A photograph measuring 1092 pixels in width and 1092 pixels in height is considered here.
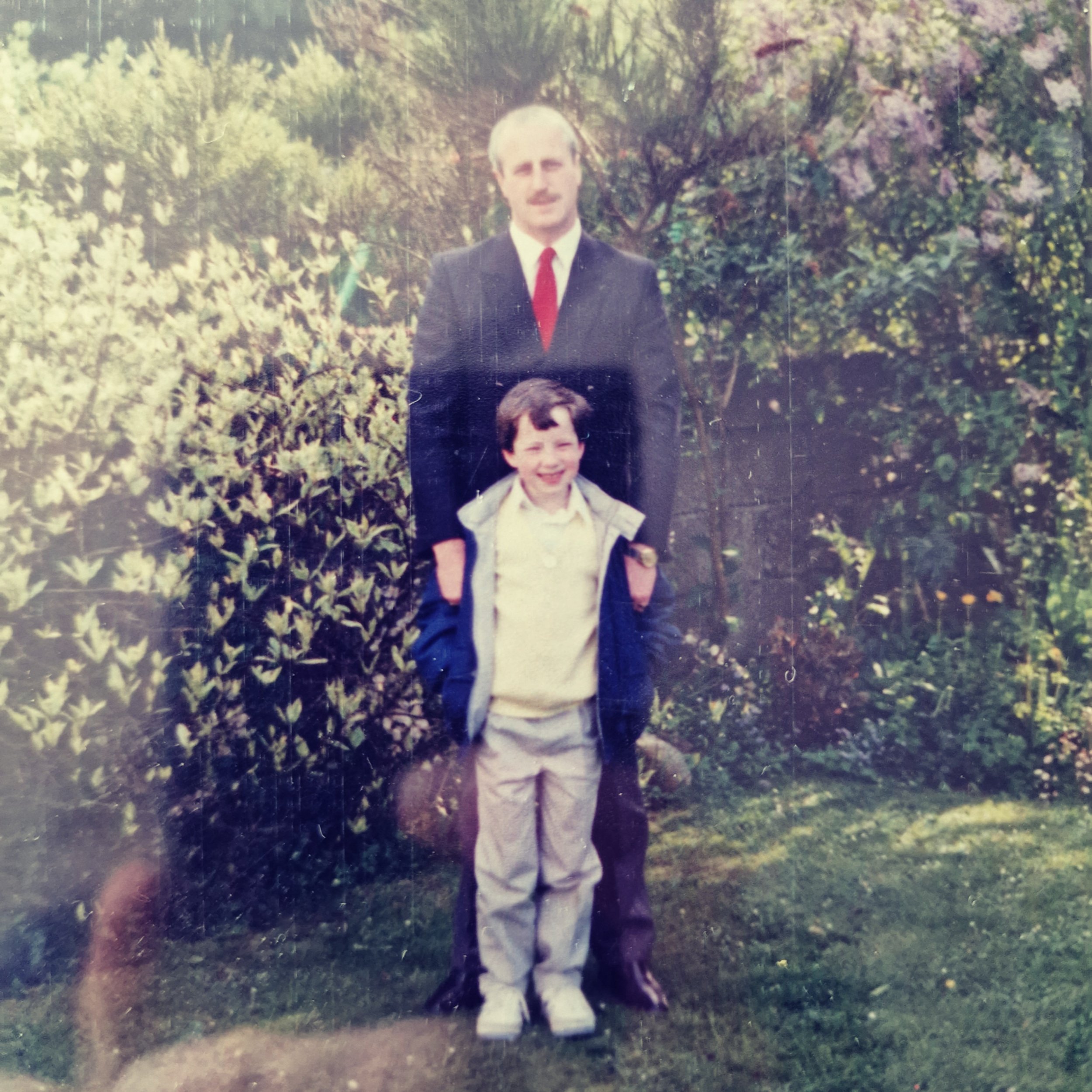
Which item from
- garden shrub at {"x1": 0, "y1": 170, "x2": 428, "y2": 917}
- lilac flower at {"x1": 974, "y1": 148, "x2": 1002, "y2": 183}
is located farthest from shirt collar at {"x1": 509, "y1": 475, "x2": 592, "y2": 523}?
lilac flower at {"x1": 974, "y1": 148, "x2": 1002, "y2": 183}

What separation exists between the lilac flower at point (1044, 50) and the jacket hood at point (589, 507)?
212cm

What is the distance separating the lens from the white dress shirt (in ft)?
9.85

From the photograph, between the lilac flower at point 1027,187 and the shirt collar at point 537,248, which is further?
the lilac flower at point 1027,187

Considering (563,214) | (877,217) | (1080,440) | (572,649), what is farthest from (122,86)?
(1080,440)

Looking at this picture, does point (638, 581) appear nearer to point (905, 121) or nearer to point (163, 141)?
point (905, 121)

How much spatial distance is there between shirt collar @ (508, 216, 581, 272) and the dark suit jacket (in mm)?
16

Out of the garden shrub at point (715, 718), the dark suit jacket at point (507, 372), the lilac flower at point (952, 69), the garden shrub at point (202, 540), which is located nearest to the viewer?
the garden shrub at point (202, 540)

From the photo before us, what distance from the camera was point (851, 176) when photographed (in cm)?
322

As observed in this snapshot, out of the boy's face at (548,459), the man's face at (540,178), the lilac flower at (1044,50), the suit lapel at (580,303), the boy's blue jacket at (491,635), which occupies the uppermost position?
the lilac flower at (1044,50)

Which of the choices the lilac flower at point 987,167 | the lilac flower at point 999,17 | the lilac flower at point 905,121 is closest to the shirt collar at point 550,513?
the lilac flower at point 905,121

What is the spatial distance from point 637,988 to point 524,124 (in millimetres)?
2727

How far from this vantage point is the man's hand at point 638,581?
301 cm

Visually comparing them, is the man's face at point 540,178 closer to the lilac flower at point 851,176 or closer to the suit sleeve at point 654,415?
the suit sleeve at point 654,415

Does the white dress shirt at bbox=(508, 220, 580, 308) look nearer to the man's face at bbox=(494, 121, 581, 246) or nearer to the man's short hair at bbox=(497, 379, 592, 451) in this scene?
the man's face at bbox=(494, 121, 581, 246)
